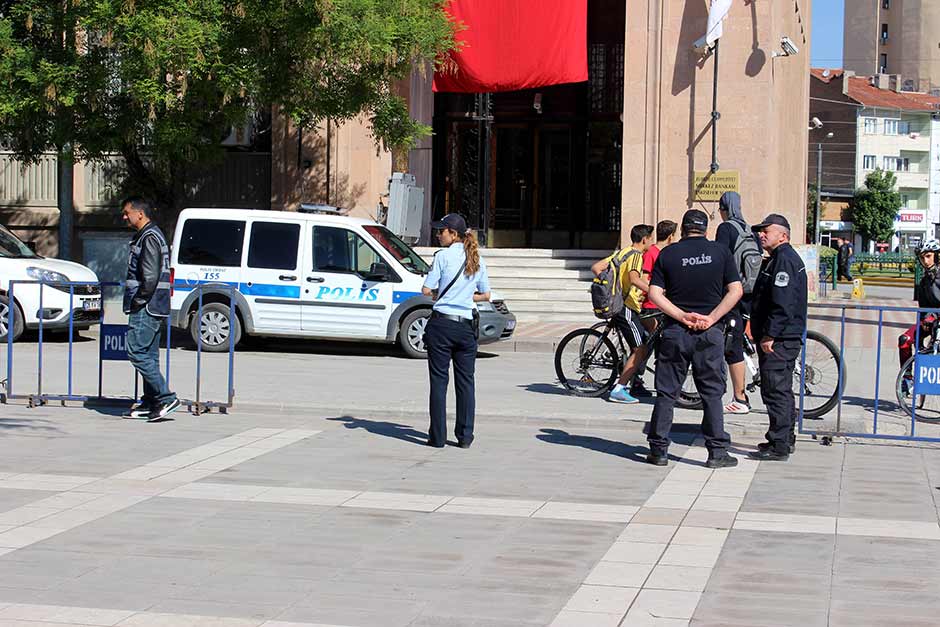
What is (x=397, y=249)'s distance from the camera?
17125 millimetres

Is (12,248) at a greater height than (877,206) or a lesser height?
lesser

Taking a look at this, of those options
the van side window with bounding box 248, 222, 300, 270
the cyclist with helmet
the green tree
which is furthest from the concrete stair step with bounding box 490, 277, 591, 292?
the green tree

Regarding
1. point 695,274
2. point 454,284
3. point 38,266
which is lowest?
point 38,266

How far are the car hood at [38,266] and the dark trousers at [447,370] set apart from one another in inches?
370

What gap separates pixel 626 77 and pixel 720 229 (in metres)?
13.6

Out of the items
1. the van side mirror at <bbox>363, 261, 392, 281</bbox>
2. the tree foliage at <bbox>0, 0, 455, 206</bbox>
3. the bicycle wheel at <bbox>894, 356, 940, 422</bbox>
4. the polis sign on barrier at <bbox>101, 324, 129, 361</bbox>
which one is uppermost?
the tree foliage at <bbox>0, 0, 455, 206</bbox>

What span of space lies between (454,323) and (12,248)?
1076cm

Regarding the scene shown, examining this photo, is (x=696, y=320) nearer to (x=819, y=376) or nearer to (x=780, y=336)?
(x=780, y=336)

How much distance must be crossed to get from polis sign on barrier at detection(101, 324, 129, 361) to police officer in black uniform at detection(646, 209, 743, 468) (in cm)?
470

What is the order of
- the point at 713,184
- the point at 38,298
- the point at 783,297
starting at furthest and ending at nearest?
the point at 713,184 < the point at 38,298 < the point at 783,297

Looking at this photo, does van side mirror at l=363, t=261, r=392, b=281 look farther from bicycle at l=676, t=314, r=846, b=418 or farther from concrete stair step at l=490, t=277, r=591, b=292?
concrete stair step at l=490, t=277, r=591, b=292

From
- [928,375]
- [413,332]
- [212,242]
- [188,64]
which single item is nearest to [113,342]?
[413,332]

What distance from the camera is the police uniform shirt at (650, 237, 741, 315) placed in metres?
9.21

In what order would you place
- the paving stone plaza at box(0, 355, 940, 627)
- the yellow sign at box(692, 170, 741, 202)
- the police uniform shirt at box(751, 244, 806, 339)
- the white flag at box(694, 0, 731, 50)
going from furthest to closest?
the yellow sign at box(692, 170, 741, 202) < the white flag at box(694, 0, 731, 50) < the police uniform shirt at box(751, 244, 806, 339) < the paving stone plaza at box(0, 355, 940, 627)
